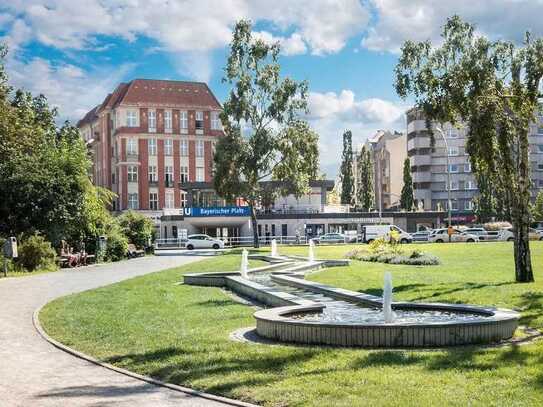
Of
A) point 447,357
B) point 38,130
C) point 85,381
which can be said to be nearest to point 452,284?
point 447,357

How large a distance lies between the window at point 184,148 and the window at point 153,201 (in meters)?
6.30

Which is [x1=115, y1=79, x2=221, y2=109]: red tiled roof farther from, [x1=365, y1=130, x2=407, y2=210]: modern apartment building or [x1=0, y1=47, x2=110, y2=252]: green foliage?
[x1=0, y1=47, x2=110, y2=252]: green foliage

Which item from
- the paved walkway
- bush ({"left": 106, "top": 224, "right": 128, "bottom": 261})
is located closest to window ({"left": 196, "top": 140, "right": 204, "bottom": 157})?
bush ({"left": 106, "top": 224, "right": 128, "bottom": 261})

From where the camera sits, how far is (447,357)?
8.89 meters

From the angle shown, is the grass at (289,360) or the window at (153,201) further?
the window at (153,201)

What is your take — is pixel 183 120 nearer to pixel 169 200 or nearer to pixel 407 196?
pixel 169 200

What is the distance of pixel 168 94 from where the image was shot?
92.1m

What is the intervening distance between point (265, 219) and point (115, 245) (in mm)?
35218

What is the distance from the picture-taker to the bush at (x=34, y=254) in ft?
105

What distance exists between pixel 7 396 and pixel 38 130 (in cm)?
4204

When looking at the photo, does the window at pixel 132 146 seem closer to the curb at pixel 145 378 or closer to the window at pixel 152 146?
the window at pixel 152 146

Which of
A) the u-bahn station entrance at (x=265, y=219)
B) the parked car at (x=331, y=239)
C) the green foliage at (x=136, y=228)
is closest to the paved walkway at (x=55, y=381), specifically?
the green foliage at (x=136, y=228)

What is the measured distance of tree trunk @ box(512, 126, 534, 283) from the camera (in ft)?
61.7

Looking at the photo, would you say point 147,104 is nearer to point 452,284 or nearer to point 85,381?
point 452,284
